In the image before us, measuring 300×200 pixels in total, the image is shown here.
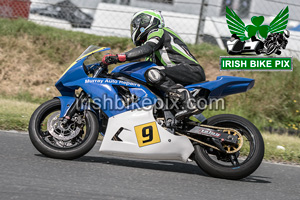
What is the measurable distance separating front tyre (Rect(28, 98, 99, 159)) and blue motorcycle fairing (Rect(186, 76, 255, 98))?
124 centimetres

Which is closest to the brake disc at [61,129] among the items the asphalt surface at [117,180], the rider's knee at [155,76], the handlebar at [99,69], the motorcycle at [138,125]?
the motorcycle at [138,125]

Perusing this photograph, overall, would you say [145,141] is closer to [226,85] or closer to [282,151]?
[226,85]

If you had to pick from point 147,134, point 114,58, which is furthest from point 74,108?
point 147,134

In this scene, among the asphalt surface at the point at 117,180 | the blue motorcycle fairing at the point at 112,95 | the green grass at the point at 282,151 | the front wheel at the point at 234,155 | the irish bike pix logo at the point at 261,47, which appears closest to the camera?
the asphalt surface at the point at 117,180

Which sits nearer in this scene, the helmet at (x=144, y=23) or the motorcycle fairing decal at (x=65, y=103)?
the motorcycle fairing decal at (x=65, y=103)

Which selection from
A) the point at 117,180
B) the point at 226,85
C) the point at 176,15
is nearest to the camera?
the point at 117,180

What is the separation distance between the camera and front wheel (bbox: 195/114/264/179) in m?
4.84

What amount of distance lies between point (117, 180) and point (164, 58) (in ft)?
5.06

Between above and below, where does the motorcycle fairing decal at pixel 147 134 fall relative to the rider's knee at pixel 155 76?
below

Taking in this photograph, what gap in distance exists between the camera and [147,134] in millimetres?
4977

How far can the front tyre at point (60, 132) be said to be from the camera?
5.02 metres

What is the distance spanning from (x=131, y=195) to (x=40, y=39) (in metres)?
8.14

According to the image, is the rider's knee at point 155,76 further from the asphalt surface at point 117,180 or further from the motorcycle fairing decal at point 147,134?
the asphalt surface at point 117,180

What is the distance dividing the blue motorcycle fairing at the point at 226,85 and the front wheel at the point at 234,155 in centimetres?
27
